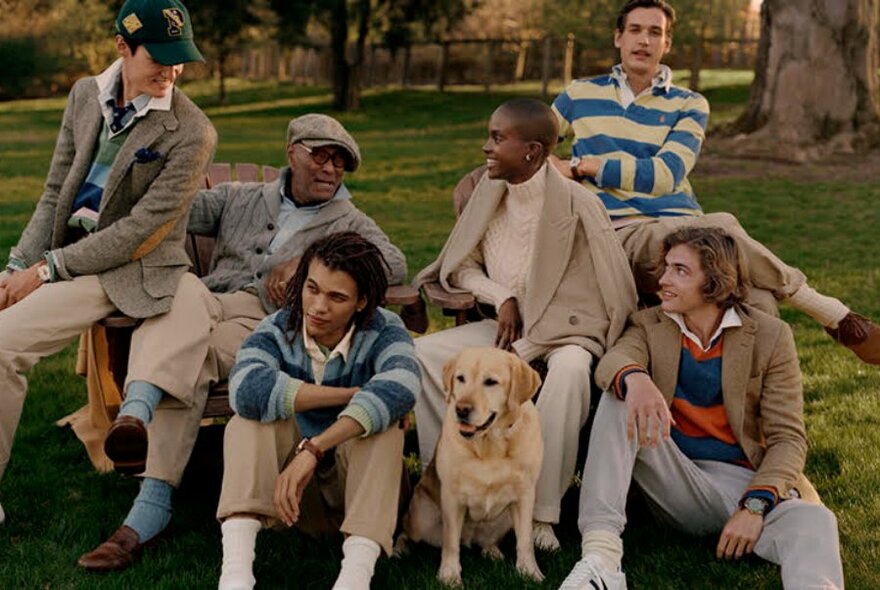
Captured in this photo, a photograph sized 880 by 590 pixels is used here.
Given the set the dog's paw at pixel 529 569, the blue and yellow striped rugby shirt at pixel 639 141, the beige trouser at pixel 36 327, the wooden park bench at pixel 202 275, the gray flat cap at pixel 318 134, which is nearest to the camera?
the dog's paw at pixel 529 569

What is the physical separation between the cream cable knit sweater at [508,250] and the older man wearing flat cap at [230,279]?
0.99ft

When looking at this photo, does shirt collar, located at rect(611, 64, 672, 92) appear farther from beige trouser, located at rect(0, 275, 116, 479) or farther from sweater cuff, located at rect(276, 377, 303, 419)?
beige trouser, located at rect(0, 275, 116, 479)

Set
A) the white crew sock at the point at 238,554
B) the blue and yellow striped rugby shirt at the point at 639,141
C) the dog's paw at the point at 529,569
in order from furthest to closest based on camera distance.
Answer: the blue and yellow striped rugby shirt at the point at 639,141 → the dog's paw at the point at 529,569 → the white crew sock at the point at 238,554

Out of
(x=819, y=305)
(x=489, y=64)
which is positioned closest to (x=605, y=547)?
(x=819, y=305)

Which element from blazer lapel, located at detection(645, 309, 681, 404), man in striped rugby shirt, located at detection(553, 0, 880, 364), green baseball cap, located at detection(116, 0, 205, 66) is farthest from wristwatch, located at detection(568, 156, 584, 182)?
green baseball cap, located at detection(116, 0, 205, 66)

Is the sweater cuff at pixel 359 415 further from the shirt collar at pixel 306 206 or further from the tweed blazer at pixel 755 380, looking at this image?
the shirt collar at pixel 306 206

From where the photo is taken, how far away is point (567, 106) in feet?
17.7

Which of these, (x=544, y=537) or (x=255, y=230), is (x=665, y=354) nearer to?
(x=544, y=537)

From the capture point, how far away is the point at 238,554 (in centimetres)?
361

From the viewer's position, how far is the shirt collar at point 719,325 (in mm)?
4031

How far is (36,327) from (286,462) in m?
1.14

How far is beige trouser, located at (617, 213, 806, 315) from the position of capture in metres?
4.67

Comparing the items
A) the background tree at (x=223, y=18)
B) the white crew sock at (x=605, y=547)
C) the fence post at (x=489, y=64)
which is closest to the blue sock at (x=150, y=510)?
the white crew sock at (x=605, y=547)

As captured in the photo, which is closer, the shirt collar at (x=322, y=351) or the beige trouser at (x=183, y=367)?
the shirt collar at (x=322, y=351)
